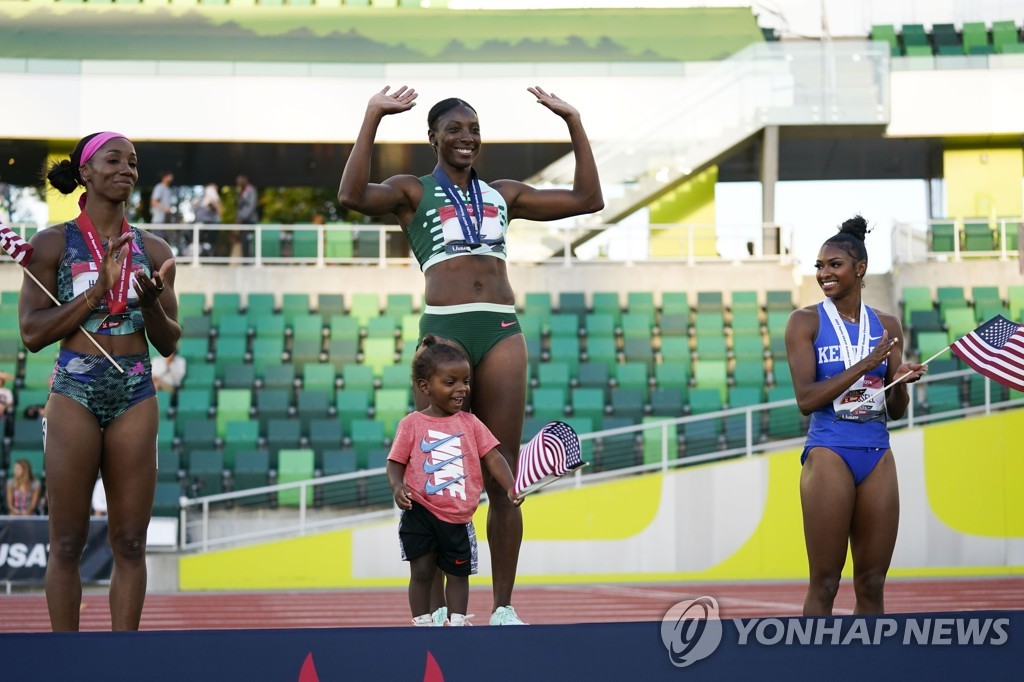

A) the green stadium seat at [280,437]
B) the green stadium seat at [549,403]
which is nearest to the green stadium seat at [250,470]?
the green stadium seat at [280,437]

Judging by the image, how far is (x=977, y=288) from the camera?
17.1 metres

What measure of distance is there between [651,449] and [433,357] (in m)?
8.24

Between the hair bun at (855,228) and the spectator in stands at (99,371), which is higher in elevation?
the hair bun at (855,228)

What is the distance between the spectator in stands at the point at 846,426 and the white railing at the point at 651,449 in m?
7.47

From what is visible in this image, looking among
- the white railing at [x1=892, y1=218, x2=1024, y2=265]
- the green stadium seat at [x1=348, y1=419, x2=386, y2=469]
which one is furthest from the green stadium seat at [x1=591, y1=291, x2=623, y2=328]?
the green stadium seat at [x1=348, y1=419, x2=386, y2=469]

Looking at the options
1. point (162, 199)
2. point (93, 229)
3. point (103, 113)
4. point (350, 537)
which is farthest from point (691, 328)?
point (93, 229)

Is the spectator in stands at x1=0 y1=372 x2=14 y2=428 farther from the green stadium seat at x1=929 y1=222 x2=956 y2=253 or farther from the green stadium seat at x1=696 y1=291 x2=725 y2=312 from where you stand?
the green stadium seat at x1=929 y1=222 x2=956 y2=253

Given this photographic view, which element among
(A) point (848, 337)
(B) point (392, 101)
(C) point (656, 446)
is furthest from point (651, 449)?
(B) point (392, 101)

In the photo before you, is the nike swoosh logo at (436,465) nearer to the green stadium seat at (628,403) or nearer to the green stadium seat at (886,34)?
the green stadium seat at (628,403)

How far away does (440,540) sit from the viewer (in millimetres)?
4715

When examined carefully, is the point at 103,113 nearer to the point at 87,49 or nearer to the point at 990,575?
the point at 87,49

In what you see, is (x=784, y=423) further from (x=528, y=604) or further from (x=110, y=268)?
(x=110, y=268)

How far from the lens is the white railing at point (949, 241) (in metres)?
17.5

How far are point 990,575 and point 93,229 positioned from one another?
392 inches
